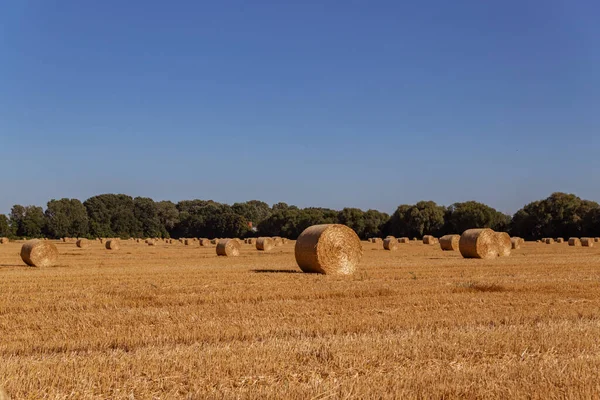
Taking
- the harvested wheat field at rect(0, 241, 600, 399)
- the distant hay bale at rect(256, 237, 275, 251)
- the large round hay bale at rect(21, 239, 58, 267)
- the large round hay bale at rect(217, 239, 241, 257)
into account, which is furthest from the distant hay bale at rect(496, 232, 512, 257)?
the large round hay bale at rect(21, 239, 58, 267)

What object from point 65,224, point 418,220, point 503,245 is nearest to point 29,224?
point 65,224

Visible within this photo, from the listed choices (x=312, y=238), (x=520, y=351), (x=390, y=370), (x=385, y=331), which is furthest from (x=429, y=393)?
(x=312, y=238)

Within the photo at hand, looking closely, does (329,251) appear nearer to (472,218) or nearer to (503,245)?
(503,245)

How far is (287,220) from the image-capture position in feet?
282

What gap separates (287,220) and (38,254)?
206ft

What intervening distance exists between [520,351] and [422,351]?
41.6 inches

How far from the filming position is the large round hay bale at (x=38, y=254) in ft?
77.4

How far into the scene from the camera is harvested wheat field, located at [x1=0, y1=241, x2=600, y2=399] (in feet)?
17.1

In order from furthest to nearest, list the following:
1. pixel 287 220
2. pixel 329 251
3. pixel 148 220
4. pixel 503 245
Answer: pixel 148 220 < pixel 287 220 < pixel 503 245 < pixel 329 251

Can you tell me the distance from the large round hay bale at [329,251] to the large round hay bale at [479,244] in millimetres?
8804

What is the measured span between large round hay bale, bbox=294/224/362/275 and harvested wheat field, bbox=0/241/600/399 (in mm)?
4129

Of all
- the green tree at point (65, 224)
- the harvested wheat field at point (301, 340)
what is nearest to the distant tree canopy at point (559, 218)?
the harvested wheat field at point (301, 340)

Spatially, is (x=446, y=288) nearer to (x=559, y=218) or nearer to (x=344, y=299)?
(x=344, y=299)

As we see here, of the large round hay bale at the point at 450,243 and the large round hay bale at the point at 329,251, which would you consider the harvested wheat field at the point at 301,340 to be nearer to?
the large round hay bale at the point at 329,251
